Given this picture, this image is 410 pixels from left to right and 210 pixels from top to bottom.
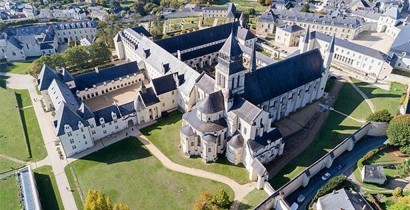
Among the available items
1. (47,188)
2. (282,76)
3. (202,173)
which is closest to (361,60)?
(282,76)

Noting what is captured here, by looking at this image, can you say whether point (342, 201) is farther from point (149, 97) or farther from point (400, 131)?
point (149, 97)

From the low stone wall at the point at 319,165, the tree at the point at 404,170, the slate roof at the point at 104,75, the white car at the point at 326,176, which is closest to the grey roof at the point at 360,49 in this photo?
the low stone wall at the point at 319,165

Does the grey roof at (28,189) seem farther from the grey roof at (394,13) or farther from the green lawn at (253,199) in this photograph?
the grey roof at (394,13)

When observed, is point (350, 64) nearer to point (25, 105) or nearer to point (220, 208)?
point (220, 208)

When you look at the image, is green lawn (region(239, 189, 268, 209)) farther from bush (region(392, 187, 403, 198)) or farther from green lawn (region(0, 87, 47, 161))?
green lawn (region(0, 87, 47, 161))

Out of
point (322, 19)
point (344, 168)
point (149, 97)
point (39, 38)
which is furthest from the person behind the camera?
point (322, 19)

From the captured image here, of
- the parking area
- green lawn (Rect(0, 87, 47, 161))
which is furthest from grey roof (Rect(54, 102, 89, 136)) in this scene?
the parking area
